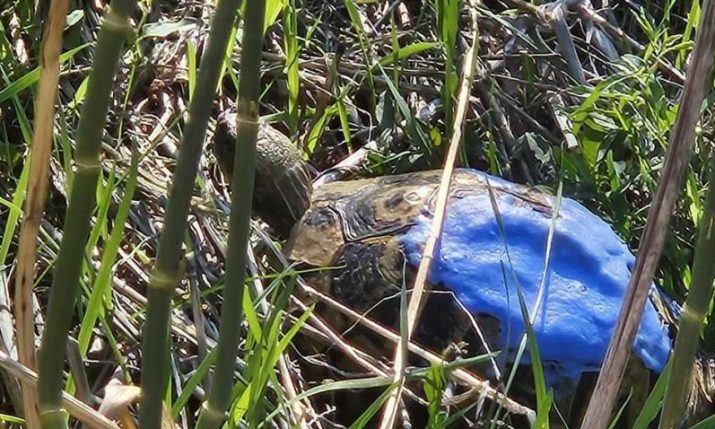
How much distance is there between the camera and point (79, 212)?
0.58 m

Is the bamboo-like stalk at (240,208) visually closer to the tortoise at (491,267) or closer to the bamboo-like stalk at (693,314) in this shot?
the bamboo-like stalk at (693,314)

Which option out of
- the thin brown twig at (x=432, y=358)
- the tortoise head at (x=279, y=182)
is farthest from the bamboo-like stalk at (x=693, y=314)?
the tortoise head at (x=279, y=182)

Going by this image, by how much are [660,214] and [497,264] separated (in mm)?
730

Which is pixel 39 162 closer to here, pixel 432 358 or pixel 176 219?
pixel 176 219

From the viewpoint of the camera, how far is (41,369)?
63 centimetres

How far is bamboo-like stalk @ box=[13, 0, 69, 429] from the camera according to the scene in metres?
0.66

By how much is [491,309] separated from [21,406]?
54cm

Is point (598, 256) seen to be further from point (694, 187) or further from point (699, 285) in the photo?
point (699, 285)

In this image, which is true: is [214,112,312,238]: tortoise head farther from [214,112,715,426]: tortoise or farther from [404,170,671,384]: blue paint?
[404,170,671,384]: blue paint

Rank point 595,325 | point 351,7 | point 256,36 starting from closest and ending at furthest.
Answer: point 256,36
point 595,325
point 351,7

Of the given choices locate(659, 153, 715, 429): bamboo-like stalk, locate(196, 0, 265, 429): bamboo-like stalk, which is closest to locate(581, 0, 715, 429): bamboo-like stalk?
locate(659, 153, 715, 429): bamboo-like stalk

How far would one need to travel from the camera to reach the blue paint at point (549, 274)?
1.33m

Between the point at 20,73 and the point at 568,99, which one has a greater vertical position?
the point at 20,73

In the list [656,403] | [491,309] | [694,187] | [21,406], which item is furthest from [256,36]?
[694,187]
